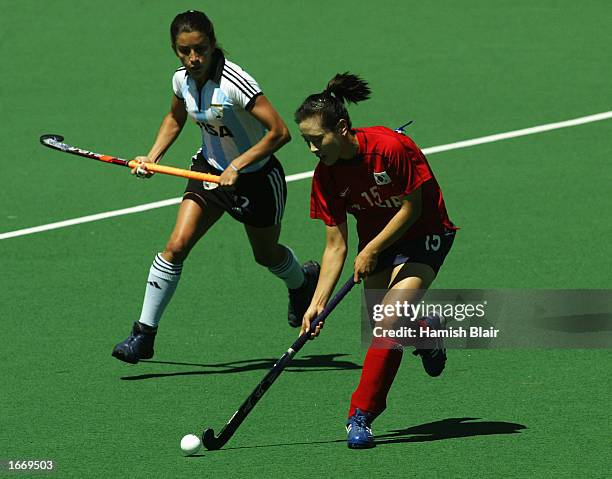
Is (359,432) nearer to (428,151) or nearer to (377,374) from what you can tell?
(377,374)

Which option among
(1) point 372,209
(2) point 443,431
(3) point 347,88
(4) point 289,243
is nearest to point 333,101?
(3) point 347,88

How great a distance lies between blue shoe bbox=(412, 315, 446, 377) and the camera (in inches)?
352

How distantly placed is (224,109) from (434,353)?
190 centimetres

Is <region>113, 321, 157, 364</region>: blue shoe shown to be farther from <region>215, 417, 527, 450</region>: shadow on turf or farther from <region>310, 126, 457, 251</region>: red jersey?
<region>310, 126, 457, 251</region>: red jersey

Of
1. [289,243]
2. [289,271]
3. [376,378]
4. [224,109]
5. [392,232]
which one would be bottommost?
[376,378]

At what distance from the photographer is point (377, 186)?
8.29m

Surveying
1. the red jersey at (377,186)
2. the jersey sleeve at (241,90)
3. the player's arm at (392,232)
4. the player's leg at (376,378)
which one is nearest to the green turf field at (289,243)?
the player's leg at (376,378)

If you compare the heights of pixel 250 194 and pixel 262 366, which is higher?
pixel 250 194

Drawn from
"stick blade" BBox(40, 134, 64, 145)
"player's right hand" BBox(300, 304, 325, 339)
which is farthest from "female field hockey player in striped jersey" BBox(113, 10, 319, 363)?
"player's right hand" BBox(300, 304, 325, 339)

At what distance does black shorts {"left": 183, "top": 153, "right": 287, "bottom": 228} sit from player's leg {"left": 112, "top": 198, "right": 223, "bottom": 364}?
0.09 metres

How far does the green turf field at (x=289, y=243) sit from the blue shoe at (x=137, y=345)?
4.5 inches

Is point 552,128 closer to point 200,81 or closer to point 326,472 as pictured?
point 200,81

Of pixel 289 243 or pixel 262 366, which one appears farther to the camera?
pixel 289 243

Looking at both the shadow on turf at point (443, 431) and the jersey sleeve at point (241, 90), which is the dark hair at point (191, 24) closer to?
the jersey sleeve at point (241, 90)
